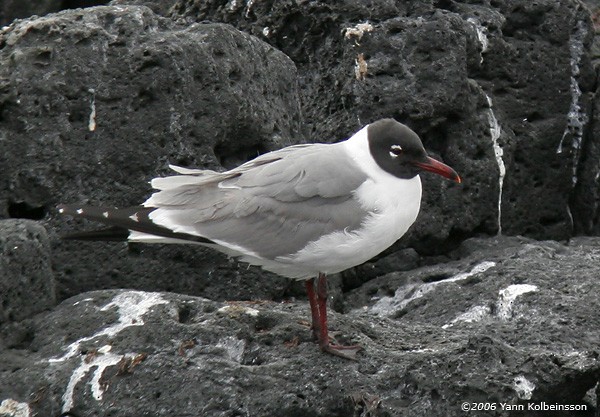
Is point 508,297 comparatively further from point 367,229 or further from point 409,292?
point 367,229

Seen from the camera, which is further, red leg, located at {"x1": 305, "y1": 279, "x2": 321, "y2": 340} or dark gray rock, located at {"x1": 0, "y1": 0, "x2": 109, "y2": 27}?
dark gray rock, located at {"x1": 0, "y1": 0, "x2": 109, "y2": 27}

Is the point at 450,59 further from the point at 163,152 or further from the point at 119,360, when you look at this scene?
the point at 119,360

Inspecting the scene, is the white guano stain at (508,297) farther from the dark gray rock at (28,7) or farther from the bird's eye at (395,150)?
the dark gray rock at (28,7)

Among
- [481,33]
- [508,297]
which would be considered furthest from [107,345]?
[481,33]

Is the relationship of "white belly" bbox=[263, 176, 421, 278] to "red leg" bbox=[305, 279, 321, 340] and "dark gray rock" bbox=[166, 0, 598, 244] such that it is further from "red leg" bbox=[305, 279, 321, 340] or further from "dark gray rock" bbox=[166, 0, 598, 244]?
"dark gray rock" bbox=[166, 0, 598, 244]

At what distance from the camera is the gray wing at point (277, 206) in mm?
5527

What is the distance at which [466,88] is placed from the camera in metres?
7.97

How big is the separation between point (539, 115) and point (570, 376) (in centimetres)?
378

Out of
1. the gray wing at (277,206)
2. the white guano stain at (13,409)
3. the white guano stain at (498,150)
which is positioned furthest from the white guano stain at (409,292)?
the white guano stain at (13,409)

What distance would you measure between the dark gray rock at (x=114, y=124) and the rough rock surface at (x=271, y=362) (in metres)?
0.73

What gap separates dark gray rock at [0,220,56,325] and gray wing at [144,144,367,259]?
1.93 ft

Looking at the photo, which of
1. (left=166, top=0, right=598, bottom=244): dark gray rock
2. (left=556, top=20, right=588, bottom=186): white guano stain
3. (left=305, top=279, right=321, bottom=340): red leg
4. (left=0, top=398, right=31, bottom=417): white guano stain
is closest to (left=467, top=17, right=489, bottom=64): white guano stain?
(left=166, top=0, right=598, bottom=244): dark gray rock

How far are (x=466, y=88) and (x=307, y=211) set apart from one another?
109 inches

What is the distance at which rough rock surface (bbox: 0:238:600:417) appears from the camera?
514cm
